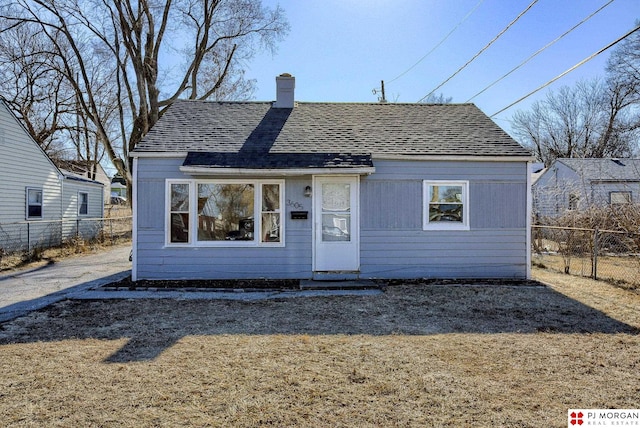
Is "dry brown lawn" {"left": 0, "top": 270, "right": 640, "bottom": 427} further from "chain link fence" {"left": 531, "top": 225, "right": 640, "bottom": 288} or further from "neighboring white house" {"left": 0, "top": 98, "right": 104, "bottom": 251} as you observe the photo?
"neighboring white house" {"left": 0, "top": 98, "right": 104, "bottom": 251}

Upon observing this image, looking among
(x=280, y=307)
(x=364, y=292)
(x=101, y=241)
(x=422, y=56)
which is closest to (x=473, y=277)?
(x=364, y=292)

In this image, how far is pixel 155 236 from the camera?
28.6 ft

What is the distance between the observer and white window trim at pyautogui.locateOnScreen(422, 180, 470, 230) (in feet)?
29.6

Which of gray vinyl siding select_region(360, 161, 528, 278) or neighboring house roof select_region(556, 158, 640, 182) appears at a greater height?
neighboring house roof select_region(556, 158, 640, 182)

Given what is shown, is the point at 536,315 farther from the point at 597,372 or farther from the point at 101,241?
the point at 101,241

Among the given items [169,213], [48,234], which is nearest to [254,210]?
[169,213]

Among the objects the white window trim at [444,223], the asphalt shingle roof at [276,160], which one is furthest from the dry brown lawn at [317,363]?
the asphalt shingle roof at [276,160]

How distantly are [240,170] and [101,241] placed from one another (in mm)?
11403

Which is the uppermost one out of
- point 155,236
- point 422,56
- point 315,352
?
point 422,56

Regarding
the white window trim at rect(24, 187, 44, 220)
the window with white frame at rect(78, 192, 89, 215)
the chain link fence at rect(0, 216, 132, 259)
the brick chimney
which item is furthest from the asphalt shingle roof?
the window with white frame at rect(78, 192, 89, 215)

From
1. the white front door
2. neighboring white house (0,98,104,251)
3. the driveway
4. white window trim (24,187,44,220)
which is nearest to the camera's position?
the driveway

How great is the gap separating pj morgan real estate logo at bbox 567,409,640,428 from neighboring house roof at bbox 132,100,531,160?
6289 millimetres

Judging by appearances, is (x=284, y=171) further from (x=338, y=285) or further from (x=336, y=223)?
(x=338, y=285)

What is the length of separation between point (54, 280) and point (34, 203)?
296 inches
